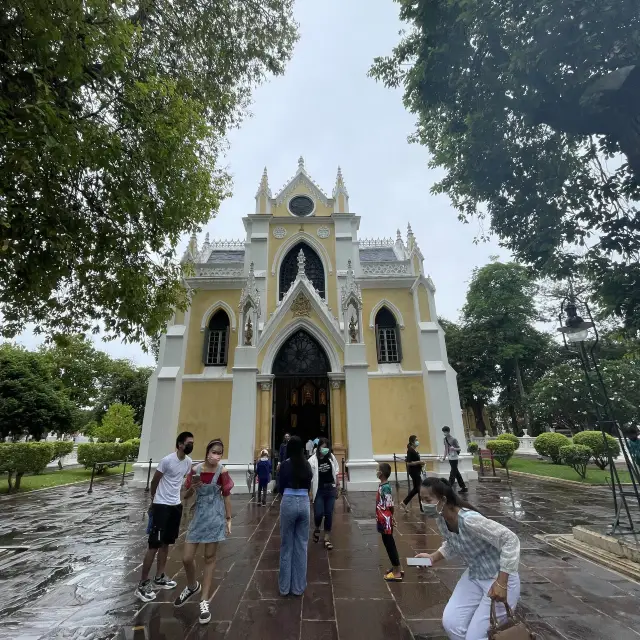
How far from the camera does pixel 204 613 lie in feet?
11.4

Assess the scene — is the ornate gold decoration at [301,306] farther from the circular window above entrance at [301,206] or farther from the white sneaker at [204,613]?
the white sneaker at [204,613]

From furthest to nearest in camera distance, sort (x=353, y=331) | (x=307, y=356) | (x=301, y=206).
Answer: (x=301, y=206) < (x=307, y=356) < (x=353, y=331)

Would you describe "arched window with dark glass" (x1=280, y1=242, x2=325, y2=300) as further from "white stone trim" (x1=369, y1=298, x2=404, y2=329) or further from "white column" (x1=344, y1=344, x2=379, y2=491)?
"white column" (x1=344, y1=344, x2=379, y2=491)

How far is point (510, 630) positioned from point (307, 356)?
1313cm

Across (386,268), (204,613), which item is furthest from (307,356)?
(204,613)

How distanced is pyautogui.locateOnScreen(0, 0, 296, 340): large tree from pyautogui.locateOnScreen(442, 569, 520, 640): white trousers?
5.83m

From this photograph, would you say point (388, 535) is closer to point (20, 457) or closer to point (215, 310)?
point (215, 310)

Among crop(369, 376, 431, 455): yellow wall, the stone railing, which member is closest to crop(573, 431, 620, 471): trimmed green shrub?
crop(369, 376, 431, 455): yellow wall

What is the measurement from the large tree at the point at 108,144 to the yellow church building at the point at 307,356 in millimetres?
6256

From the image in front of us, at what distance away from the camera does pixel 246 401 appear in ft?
41.3

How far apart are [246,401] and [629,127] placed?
11863mm

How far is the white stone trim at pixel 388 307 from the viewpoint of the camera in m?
15.6

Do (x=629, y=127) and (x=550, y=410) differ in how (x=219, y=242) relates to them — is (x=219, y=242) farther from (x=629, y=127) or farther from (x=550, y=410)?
(x=550, y=410)

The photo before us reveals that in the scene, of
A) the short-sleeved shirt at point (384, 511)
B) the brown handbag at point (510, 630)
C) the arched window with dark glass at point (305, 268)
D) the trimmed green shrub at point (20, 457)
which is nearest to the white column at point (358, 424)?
the arched window with dark glass at point (305, 268)
